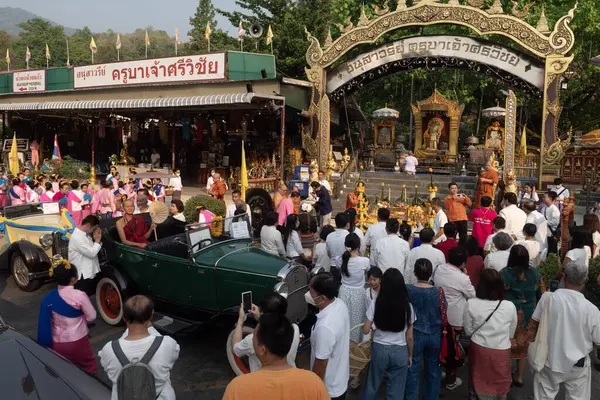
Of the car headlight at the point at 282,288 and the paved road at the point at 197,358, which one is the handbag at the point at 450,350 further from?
the car headlight at the point at 282,288

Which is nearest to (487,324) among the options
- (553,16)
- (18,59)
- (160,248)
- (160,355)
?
(160,355)

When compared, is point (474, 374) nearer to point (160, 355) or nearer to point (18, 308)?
point (160, 355)

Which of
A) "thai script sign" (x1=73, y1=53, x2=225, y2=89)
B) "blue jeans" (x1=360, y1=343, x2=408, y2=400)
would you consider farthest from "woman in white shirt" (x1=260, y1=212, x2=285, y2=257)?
"thai script sign" (x1=73, y1=53, x2=225, y2=89)

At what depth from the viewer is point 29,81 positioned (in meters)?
26.0

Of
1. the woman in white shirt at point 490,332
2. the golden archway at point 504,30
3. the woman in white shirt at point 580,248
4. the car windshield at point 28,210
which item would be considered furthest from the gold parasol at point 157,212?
the golden archway at point 504,30

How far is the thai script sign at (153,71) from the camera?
20.0 metres

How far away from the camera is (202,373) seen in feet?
18.6

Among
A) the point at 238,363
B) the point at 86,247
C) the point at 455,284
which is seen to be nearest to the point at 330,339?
the point at 455,284

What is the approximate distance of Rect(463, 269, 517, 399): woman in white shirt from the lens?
4.27 metres

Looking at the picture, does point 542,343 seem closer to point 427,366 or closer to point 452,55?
point 427,366

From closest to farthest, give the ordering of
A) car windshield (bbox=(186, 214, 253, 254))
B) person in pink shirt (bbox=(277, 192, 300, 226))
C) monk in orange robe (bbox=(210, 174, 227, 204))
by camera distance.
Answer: car windshield (bbox=(186, 214, 253, 254)) → person in pink shirt (bbox=(277, 192, 300, 226)) → monk in orange robe (bbox=(210, 174, 227, 204))

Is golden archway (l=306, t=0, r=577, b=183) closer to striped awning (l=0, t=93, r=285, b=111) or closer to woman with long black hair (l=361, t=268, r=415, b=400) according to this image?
striped awning (l=0, t=93, r=285, b=111)

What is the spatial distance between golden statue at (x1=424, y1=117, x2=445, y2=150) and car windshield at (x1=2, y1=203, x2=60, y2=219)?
19367 mm

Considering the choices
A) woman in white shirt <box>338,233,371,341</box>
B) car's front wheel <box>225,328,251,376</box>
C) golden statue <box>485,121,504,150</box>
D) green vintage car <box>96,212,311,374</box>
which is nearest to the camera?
woman in white shirt <box>338,233,371,341</box>
